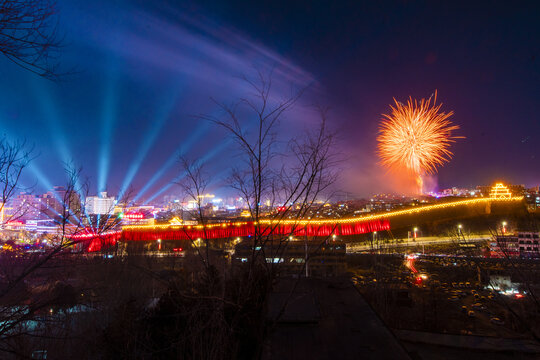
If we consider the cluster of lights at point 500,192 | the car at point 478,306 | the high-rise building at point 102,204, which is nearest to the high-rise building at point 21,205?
the high-rise building at point 102,204

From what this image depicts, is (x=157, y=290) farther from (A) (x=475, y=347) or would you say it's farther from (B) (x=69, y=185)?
(A) (x=475, y=347)

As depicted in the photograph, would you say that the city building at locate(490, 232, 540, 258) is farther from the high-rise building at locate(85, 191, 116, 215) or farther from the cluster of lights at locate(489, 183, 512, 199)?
the cluster of lights at locate(489, 183, 512, 199)

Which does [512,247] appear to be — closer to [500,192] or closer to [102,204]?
[102,204]

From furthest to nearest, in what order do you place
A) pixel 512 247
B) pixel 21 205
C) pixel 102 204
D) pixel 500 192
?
pixel 500 192 → pixel 512 247 → pixel 102 204 → pixel 21 205

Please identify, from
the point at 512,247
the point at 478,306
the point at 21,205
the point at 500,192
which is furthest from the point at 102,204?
the point at 500,192

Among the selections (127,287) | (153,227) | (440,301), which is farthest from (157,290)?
(440,301)

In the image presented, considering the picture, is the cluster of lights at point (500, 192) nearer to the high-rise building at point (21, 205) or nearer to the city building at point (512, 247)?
the city building at point (512, 247)

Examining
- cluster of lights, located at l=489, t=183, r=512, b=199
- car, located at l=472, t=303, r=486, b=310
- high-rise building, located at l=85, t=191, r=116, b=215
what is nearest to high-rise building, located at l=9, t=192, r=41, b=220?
high-rise building, located at l=85, t=191, r=116, b=215

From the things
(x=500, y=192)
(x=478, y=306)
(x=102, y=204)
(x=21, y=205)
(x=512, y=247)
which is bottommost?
(x=478, y=306)

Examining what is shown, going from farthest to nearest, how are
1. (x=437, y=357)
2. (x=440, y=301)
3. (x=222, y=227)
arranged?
1. (x=222, y=227)
2. (x=440, y=301)
3. (x=437, y=357)

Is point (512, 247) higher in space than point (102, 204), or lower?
lower

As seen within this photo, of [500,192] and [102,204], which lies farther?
[500,192]
